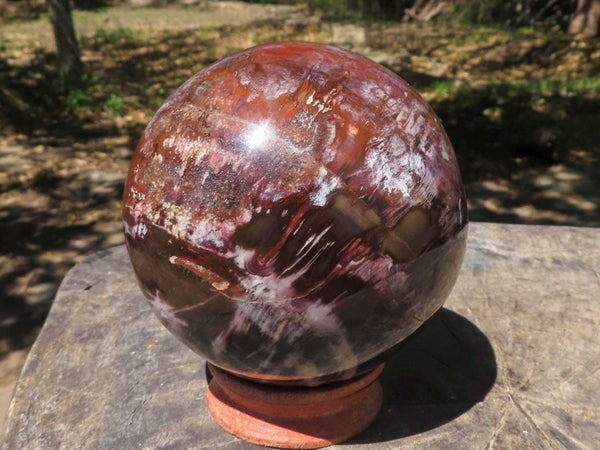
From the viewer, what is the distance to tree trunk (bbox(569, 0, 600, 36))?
823cm

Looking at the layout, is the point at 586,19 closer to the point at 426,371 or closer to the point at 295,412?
the point at 426,371

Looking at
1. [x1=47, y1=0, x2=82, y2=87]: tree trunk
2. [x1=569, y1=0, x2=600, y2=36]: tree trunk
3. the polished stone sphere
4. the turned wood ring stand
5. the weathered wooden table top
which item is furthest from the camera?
[x1=569, y1=0, x2=600, y2=36]: tree trunk

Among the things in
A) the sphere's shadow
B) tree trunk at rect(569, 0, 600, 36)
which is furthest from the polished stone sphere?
tree trunk at rect(569, 0, 600, 36)

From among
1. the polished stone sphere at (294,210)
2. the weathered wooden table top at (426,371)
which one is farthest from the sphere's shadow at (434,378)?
the polished stone sphere at (294,210)

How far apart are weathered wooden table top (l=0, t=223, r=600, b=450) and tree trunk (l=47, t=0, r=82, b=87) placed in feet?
14.8

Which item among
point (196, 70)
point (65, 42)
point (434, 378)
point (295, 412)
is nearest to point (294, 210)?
point (295, 412)

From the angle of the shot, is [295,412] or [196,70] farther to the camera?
[196,70]

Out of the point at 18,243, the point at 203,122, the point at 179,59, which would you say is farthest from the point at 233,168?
the point at 179,59

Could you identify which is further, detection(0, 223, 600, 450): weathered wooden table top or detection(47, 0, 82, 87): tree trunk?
detection(47, 0, 82, 87): tree trunk

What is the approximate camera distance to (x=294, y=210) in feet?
6.00

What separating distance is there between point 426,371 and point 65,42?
6.19 m

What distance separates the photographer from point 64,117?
7160mm

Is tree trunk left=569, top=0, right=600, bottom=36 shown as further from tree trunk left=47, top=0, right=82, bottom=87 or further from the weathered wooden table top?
tree trunk left=47, top=0, right=82, bottom=87

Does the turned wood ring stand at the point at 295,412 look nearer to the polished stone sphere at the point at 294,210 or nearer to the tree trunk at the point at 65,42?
the polished stone sphere at the point at 294,210
